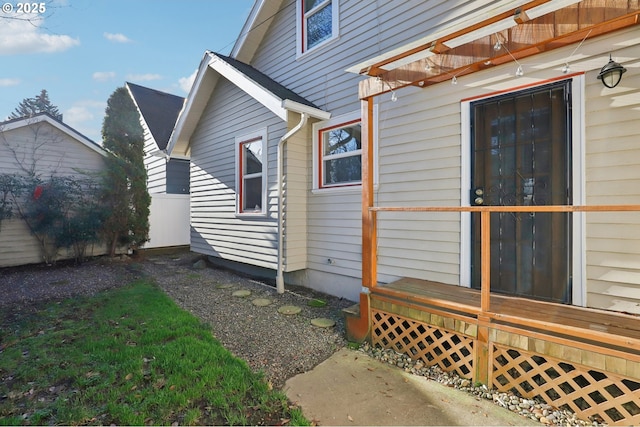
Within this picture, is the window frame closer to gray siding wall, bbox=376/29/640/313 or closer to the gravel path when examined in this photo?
gray siding wall, bbox=376/29/640/313

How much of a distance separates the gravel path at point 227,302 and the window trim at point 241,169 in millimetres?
1423

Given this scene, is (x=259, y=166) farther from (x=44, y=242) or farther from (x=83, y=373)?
(x=44, y=242)

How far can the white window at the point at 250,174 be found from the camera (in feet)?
19.8

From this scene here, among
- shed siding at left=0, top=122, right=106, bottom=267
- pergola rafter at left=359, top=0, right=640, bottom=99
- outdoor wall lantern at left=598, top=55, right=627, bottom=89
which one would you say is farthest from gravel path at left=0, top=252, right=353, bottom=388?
outdoor wall lantern at left=598, top=55, right=627, bottom=89

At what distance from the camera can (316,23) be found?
562 centimetres

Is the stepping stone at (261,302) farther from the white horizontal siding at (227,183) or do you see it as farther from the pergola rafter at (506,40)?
the pergola rafter at (506,40)

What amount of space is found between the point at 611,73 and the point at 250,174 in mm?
5441

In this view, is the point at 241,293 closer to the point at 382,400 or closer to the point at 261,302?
the point at 261,302

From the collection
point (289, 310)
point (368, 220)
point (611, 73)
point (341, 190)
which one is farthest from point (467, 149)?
point (289, 310)

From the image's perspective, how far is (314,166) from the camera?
214 inches

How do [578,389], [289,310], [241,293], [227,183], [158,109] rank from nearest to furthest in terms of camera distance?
1. [578,389]
2. [289,310]
3. [241,293]
4. [227,183]
5. [158,109]

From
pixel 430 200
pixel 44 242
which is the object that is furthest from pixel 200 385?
pixel 44 242

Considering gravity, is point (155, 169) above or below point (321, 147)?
above

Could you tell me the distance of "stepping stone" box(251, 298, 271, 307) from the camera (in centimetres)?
465
